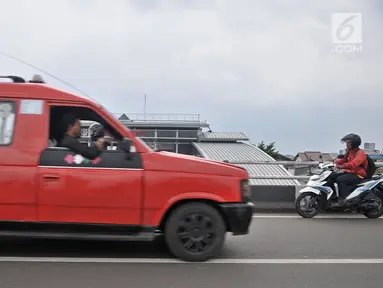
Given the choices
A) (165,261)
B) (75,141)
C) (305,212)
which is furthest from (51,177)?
(305,212)

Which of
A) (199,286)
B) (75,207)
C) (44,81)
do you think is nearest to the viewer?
(199,286)

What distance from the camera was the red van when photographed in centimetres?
518

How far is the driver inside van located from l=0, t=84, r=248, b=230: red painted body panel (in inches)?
7.6

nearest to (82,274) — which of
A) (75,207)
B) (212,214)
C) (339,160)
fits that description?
(75,207)

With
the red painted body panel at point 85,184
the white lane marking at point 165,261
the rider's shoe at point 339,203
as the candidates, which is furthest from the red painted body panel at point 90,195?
the rider's shoe at point 339,203

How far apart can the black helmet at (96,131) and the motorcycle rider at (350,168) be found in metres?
5.14

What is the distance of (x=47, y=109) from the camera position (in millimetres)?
5297

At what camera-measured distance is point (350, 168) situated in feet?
29.3

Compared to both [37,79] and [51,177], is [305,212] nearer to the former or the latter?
[51,177]

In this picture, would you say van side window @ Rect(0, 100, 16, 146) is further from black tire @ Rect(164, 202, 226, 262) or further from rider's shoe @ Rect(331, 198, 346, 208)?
rider's shoe @ Rect(331, 198, 346, 208)

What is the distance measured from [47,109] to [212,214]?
232 cm

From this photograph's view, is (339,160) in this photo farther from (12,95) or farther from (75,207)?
(12,95)

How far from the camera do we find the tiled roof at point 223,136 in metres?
35.9

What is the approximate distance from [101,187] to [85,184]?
0.61 ft
